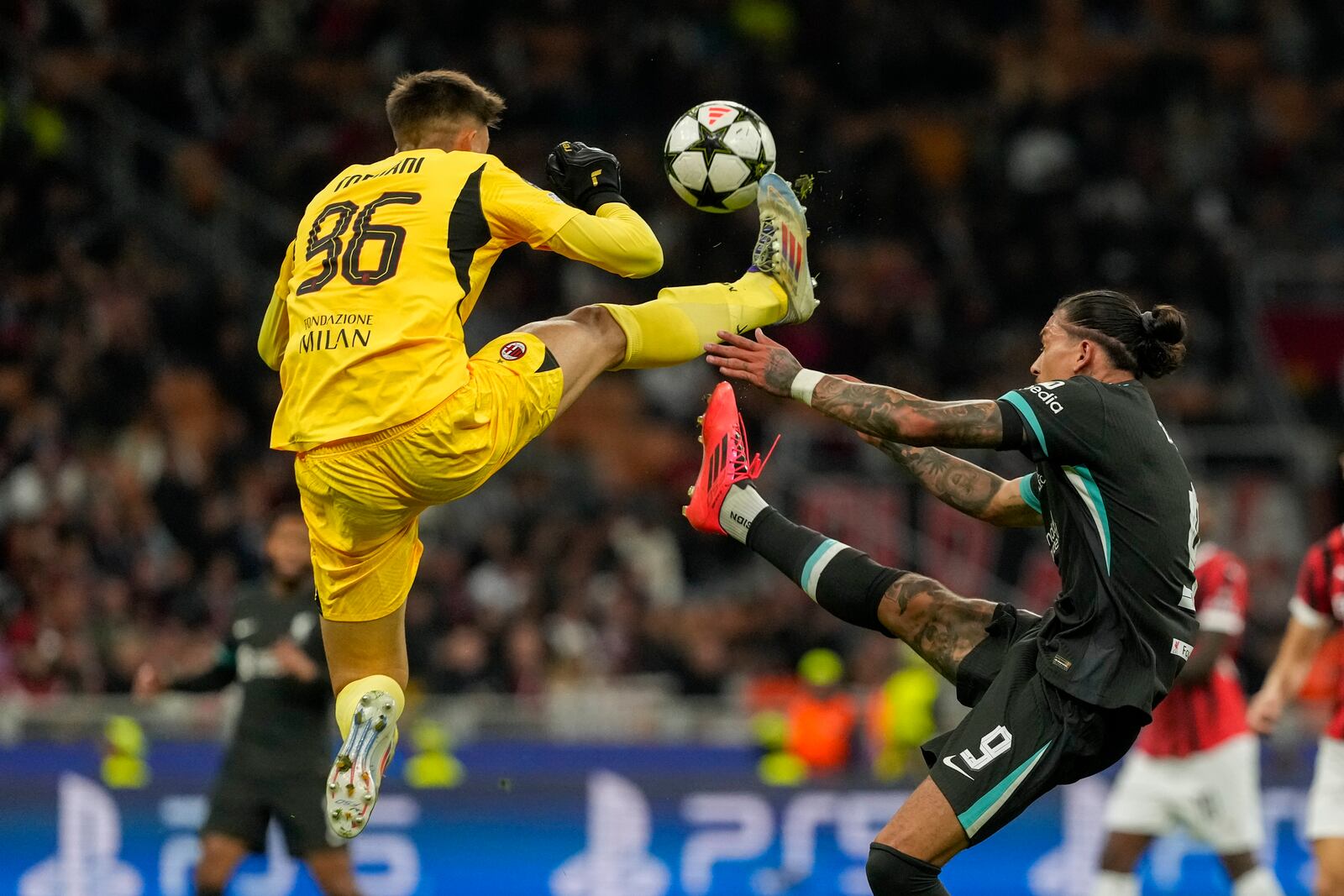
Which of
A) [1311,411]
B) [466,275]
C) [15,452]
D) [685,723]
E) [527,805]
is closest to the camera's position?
[466,275]

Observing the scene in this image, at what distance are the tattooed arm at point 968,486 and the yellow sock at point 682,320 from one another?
24.5 inches

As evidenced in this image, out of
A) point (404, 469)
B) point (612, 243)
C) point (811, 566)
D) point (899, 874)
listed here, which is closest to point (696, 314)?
point (612, 243)

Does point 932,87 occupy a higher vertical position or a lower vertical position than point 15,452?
higher

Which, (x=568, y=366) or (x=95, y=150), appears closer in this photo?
(x=568, y=366)

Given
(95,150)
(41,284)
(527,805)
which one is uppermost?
(95,150)

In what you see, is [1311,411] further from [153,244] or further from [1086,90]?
[153,244]

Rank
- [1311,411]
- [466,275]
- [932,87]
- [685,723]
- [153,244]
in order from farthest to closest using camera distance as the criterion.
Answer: [932,87]
[1311,411]
[153,244]
[685,723]
[466,275]

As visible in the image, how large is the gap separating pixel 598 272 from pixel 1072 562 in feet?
28.5

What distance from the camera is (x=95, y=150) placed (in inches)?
565

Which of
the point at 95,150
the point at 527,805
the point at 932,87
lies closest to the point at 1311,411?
the point at 932,87

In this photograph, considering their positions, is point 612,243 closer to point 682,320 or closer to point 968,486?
point 682,320

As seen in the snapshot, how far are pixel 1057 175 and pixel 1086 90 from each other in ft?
3.75

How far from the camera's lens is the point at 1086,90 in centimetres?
1741

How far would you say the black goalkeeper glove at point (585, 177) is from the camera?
625cm
